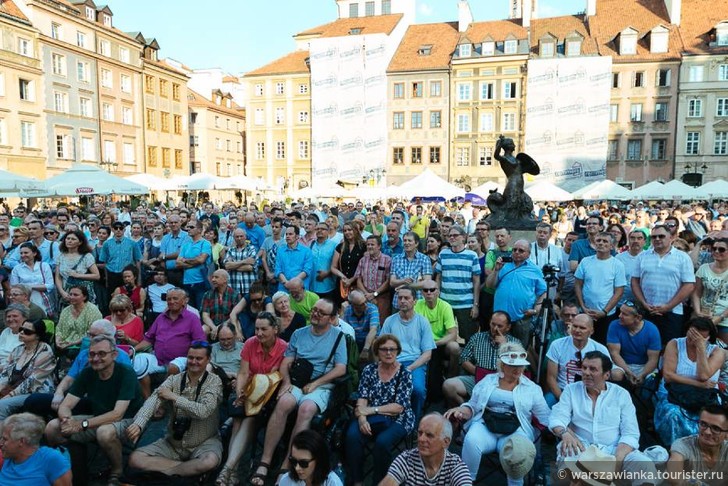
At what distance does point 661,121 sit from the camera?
135ft

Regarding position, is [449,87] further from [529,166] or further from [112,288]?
[112,288]

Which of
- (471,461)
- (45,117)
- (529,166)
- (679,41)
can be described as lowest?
(471,461)

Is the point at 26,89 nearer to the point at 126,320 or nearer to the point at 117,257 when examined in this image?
the point at 117,257

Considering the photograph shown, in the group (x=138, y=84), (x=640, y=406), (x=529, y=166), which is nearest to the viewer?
(x=640, y=406)

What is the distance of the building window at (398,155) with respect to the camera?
45.7 m

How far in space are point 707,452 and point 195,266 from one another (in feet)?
22.5

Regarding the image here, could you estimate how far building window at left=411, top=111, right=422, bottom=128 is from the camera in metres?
44.9

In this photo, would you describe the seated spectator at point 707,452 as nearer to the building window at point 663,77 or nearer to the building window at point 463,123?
the building window at point 463,123

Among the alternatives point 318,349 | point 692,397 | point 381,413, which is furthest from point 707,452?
→ point 318,349

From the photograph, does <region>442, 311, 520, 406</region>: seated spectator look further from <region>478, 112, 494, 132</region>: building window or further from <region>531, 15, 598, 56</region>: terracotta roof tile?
<region>531, 15, 598, 56</region>: terracotta roof tile

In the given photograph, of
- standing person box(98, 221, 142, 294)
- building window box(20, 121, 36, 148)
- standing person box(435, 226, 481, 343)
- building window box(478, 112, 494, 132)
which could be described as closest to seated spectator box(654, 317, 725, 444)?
standing person box(435, 226, 481, 343)

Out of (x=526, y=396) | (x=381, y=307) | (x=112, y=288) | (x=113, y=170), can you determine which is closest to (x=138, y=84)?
(x=113, y=170)

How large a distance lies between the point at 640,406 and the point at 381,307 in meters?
3.36

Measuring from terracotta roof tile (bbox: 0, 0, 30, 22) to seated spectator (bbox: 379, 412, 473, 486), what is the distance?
3819cm
